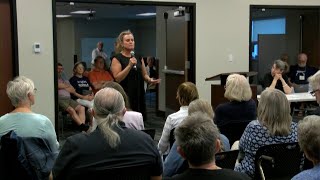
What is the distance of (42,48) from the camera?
5828 millimetres

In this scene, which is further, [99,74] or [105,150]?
[99,74]

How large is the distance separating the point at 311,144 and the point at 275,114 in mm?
1094

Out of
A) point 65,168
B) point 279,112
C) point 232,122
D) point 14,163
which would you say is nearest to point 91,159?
point 65,168

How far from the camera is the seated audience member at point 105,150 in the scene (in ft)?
7.16

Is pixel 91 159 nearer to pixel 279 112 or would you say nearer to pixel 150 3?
pixel 279 112

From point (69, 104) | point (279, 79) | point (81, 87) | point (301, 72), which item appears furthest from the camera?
point (301, 72)

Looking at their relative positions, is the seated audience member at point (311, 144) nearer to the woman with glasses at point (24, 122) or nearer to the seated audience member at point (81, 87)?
the woman with glasses at point (24, 122)

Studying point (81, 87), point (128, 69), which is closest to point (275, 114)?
point (128, 69)

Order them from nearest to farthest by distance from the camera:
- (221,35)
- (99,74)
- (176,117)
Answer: (176,117) → (221,35) → (99,74)

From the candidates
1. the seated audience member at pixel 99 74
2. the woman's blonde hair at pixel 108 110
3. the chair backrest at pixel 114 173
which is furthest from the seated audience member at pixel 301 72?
the chair backrest at pixel 114 173

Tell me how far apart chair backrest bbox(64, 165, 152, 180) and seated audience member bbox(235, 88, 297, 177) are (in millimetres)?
965

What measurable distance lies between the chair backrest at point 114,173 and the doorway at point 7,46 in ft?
12.2

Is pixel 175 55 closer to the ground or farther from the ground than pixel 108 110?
farther from the ground

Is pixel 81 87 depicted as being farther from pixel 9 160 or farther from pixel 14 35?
pixel 9 160
